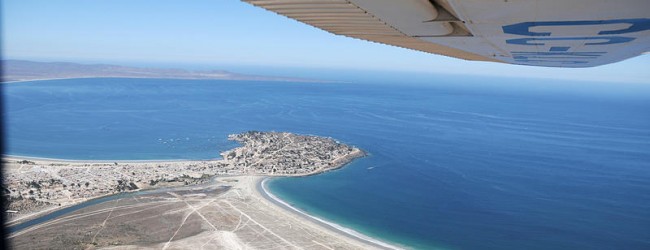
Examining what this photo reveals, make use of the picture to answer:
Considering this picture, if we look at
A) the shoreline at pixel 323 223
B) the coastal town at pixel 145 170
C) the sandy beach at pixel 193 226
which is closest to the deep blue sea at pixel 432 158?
the shoreline at pixel 323 223

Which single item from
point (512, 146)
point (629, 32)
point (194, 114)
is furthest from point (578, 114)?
point (629, 32)

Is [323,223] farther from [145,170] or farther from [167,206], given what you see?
[145,170]

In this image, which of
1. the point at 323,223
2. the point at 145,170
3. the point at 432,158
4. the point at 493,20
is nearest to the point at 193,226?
the point at 323,223

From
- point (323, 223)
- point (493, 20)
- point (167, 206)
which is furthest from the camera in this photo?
point (167, 206)

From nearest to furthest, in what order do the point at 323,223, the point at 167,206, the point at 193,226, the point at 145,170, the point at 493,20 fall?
the point at 493,20
the point at 193,226
the point at 323,223
the point at 167,206
the point at 145,170

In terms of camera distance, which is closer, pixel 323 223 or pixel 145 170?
pixel 323 223

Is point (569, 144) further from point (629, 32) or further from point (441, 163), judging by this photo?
point (629, 32)

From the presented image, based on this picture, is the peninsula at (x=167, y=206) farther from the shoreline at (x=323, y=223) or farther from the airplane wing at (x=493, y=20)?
the airplane wing at (x=493, y=20)
